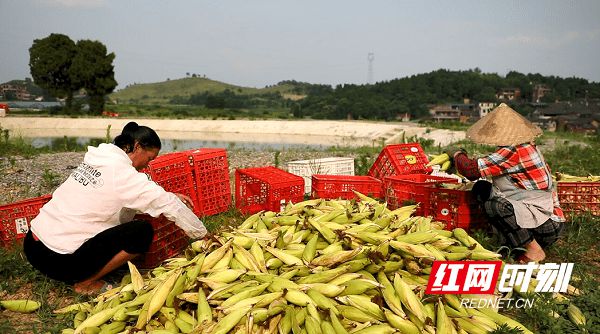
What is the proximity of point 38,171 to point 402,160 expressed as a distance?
344 inches

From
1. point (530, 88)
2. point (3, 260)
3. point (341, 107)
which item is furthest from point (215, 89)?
point (3, 260)

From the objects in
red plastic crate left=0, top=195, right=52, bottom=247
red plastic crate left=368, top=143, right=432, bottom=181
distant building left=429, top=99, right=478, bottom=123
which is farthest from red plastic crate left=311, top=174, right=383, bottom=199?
distant building left=429, top=99, right=478, bottom=123

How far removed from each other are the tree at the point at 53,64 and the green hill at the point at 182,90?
81.3m

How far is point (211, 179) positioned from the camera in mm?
5488

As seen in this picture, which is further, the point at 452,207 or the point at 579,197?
the point at 579,197

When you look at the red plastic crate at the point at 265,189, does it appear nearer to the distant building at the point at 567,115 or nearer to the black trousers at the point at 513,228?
the black trousers at the point at 513,228

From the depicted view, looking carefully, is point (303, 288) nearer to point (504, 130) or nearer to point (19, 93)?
point (504, 130)

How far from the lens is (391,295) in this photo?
2988mm

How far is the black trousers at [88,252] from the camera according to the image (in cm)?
363

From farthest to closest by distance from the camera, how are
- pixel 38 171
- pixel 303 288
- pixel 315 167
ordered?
pixel 38 171 < pixel 315 167 < pixel 303 288

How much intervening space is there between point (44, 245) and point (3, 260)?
966 millimetres

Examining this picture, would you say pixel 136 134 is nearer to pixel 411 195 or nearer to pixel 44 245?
pixel 44 245

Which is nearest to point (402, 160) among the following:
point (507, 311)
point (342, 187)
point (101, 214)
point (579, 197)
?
point (342, 187)

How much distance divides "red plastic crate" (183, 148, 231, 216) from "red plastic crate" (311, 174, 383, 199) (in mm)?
1166
